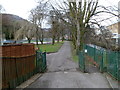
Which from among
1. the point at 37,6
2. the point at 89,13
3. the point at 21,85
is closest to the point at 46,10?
the point at 37,6

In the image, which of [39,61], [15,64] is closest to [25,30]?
[39,61]

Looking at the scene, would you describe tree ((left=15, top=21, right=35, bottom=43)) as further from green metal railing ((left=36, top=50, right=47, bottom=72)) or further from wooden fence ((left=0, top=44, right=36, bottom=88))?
wooden fence ((left=0, top=44, right=36, bottom=88))

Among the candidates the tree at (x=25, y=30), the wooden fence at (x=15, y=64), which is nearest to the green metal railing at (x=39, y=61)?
the wooden fence at (x=15, y=64)

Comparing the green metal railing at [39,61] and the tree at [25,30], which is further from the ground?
the tree at [25,30]

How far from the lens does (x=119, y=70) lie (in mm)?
7598

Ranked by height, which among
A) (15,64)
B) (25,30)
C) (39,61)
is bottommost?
(39,61)

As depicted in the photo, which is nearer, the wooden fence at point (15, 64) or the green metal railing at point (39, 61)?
the wooden fence at point (15, 64)

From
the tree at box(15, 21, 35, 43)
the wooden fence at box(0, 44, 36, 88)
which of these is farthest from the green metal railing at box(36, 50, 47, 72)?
the tree at box(15, 21, 35, 43)

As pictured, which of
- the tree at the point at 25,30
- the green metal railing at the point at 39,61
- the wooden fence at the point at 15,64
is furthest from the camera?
the tree at the point at 25,30

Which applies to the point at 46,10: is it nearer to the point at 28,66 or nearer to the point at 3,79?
the point at 28,66

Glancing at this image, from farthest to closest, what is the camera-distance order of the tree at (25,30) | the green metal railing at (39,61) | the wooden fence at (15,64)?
1. the tree at (25,30)
2. the green metal railing at (39,61)
3. the wooden fence at (15,64)

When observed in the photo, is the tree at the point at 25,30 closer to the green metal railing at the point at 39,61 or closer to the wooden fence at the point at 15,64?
the green metal railing at the point at 39,61

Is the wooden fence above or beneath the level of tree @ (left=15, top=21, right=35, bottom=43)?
beneath

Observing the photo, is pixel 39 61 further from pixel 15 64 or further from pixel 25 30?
pixel 25 30
